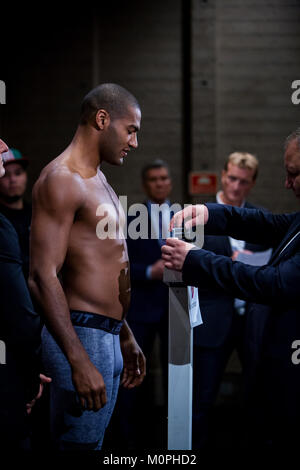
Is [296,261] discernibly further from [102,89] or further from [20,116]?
[20,116]

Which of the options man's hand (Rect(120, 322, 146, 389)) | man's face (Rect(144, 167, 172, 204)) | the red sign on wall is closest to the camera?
man's hand (Rect(120, 322, 146, 389))

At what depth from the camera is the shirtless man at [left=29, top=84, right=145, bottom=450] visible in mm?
1427


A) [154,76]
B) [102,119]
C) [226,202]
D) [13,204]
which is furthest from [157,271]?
[154,76]

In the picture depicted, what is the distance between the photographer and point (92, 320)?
1.52 meters

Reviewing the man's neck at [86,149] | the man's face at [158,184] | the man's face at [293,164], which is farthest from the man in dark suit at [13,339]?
the man's face at [158,184]

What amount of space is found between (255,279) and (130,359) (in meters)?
0.57

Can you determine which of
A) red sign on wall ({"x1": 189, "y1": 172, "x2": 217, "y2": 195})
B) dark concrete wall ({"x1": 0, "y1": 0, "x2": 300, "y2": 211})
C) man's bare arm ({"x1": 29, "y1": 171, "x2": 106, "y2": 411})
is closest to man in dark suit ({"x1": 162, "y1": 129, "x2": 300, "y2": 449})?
man's bare arm ({"x1": 29, "y1": 171, "x2": 106, "y2": 411})

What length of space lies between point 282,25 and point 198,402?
9.94 ft

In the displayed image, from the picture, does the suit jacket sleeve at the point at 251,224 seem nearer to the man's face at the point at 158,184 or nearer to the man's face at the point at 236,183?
the man's face at the point at 236,183

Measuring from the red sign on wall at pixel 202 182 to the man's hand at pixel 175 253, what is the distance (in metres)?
2.43

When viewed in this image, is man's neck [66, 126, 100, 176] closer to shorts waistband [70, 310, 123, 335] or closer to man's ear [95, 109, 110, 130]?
man's ear [95, 109, 110, 130]

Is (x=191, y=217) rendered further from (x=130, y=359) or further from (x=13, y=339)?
(x=13, y=339)

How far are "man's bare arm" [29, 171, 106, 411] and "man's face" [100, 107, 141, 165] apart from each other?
20cm

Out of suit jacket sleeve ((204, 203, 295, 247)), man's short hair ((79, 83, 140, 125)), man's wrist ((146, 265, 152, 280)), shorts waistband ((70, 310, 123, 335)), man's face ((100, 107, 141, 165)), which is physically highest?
man's short hair ((79, 83, 140, 125))
